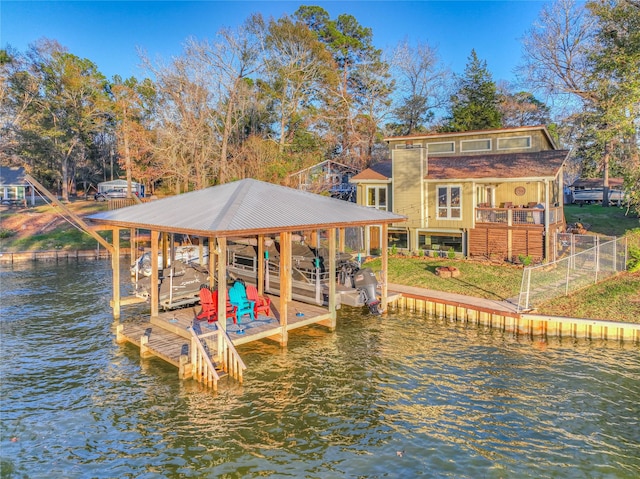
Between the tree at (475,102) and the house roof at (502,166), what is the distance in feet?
58.6

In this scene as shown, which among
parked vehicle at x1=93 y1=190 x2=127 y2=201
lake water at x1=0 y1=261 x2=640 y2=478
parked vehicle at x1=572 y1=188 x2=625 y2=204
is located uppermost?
parked vehicle at x1=93 y1=190 x2=127 y2=201

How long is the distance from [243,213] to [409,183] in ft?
48.5

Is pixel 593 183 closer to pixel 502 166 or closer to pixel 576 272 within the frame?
pixel 502 166

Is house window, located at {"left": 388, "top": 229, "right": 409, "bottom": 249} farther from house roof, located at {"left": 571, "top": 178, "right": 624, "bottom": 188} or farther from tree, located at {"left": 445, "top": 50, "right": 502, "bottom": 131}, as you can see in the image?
house roof, located at {"left": 571, "top": 178, "right": 624, "bottom": 188}

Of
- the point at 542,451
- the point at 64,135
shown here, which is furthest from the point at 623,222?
the point at 64,135

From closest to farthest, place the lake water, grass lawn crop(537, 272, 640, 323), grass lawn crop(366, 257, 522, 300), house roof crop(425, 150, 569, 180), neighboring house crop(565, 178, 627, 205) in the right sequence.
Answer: the lake water < grass lawn crop(537, 272, 640, 323) < grass lawn crop(366, 257, 522, 300) < house roof crop(425, 150, 569, 180) < neighboring house crop(565, 178, 627, 205)

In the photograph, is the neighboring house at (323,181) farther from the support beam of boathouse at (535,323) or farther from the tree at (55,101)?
the tree at (55,101)

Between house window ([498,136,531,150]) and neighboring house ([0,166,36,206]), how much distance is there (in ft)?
147

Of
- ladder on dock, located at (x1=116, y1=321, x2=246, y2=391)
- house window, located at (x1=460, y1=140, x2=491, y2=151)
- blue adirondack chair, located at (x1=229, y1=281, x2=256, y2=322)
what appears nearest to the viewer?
ladder on dock, located at (x1=116, y1=321, x2=246, y2=391)

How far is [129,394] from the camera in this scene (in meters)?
10.9

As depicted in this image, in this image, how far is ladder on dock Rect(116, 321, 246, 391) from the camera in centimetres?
1134

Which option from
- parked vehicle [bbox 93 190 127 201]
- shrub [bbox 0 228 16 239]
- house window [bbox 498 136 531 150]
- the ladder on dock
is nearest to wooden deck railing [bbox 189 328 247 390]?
the ladder on dock

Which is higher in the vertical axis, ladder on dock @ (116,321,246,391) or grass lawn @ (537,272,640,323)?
grass lawn @ (537,272,640,323)

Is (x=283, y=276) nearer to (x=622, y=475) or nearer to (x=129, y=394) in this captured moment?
(x=129, y=394)
